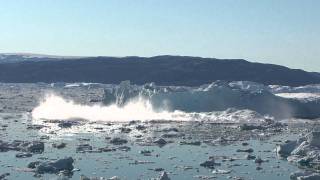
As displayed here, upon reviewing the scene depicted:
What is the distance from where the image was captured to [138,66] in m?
113

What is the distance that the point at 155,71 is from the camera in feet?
361

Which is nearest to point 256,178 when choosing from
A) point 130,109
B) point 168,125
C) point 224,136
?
point 224,136

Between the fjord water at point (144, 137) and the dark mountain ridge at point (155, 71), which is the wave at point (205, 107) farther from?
the dark mountain ridge at point (155, 71)

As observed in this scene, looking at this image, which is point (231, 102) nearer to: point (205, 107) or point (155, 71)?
point (205, 107)

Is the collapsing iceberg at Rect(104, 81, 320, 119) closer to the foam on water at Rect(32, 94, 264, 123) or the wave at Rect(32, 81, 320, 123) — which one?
the wave at Rect(32, 81, 320, 123)

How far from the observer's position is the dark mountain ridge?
10500cm

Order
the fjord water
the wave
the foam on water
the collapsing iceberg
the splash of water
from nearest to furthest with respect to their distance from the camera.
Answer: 1. the fjord water
2. the foam on water
3. the wave
4. the splash of water
5. the collapsing iceberg

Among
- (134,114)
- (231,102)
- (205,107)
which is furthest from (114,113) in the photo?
(231,102)

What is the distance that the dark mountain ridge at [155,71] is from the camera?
105000 millimetres

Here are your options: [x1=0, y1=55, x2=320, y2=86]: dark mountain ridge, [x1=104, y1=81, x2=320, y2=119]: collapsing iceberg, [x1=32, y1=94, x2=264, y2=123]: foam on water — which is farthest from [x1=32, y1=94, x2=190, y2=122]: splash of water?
[x1=0, y1=55, x2=320, y2=86]: dark mountain ridge

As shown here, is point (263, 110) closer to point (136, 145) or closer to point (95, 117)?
point (95, 117)

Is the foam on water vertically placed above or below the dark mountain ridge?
below

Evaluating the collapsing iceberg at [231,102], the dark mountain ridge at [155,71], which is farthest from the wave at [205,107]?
the dark mountain ridge at [155,71]

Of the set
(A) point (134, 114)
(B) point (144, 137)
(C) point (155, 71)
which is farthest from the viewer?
(C) point (155, 71)
